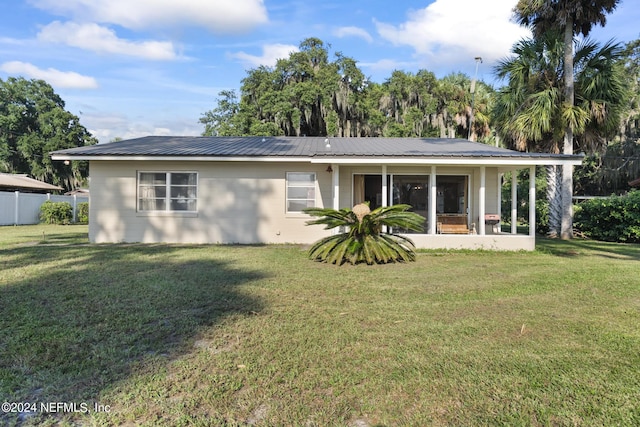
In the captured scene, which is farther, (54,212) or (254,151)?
(54,212)

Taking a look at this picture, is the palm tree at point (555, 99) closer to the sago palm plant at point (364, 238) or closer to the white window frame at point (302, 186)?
the white window frame at point (302, 186)

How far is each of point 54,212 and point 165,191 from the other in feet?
43.0

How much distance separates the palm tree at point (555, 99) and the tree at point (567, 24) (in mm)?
279

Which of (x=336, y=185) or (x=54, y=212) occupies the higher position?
(x=336, y=185)

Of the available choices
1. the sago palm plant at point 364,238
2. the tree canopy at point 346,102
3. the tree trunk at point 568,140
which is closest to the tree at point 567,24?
the tree trunk at point 568,140

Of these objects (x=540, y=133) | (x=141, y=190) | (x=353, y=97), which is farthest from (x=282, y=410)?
(x=353, y=97)

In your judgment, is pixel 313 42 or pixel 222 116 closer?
pixel 313 42

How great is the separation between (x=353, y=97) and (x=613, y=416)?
89.3 ft

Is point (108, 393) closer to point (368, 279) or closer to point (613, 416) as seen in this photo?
point (613, 416)

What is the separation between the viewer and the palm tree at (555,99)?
14.3 metres

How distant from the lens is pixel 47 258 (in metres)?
8.80

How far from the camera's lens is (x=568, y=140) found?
48.2ft

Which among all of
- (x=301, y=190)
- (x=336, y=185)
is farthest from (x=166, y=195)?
(x=336, y=185)

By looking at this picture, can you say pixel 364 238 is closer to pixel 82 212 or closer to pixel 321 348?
pixel 321 348
